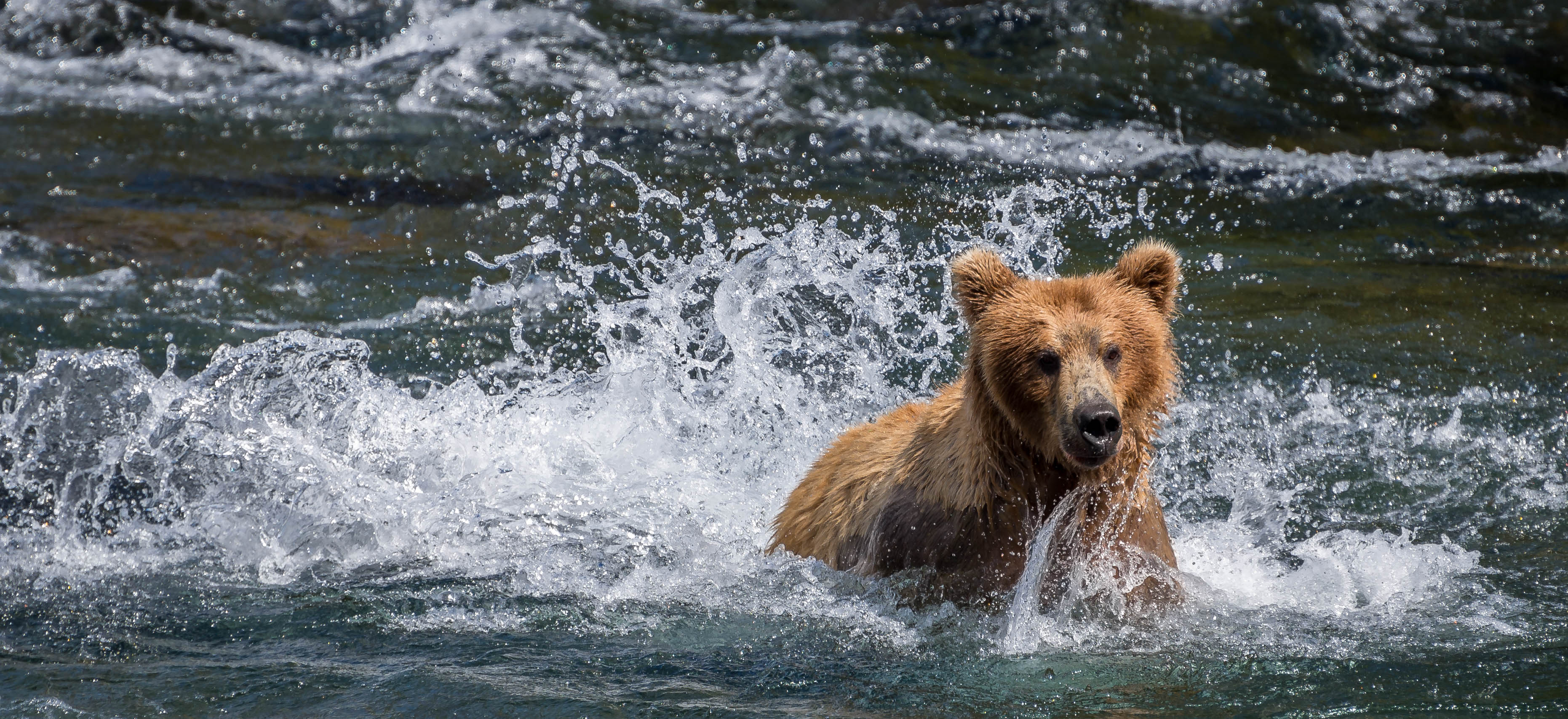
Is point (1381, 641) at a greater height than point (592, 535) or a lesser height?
greater

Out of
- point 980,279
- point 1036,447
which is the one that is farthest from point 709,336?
point 1036,447

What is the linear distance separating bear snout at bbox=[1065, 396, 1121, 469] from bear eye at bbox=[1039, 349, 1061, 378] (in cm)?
23

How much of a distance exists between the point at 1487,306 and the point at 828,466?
15.2 ft

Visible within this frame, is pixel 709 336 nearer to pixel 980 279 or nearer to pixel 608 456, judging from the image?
pixel 608 456

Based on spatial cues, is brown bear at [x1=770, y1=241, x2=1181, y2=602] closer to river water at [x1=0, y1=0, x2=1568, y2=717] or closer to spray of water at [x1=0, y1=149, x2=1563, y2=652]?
river water at [x1=0, y1=0, x2=1568, y2=717]

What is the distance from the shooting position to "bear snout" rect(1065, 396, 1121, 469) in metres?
4.40

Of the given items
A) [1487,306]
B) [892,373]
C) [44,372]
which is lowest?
[44,372]

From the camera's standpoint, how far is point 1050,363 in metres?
4.68

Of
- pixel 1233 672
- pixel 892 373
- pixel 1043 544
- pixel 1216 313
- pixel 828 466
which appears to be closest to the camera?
pixel 1233 672

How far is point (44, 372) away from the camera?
24.1 feet

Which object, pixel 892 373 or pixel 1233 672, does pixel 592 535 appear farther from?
pixel 1233 672

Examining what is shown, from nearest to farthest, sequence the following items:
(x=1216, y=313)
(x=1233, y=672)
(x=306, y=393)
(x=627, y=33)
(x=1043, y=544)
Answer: (x=1233, y=672)
(x=1043, y=544)
(x=306, y=393)
(x=1216, y=313)
(x=627, y=33)

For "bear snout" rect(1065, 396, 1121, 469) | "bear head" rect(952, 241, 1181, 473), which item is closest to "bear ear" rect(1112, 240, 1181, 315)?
"bear head" rect(952, 241, 1181, 473)

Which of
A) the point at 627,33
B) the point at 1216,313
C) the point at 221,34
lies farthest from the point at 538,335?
the point at 221,34
